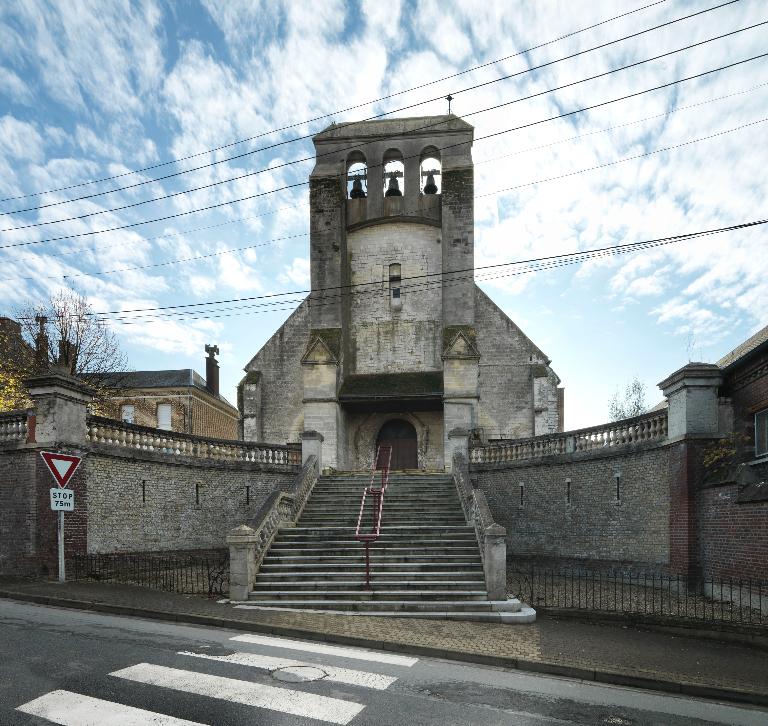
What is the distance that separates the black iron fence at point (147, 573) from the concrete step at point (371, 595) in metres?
1.11

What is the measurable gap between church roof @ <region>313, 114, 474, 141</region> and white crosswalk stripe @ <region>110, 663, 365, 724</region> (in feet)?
77.3

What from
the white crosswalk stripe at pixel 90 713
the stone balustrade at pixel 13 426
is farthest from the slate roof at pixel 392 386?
the white crosswalk stripe at pixel 90 713

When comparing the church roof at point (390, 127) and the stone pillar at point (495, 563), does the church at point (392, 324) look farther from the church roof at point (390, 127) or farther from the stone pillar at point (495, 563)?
the stone pillar at point (495, 563)

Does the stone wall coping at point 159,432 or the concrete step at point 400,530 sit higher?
the stone wall coping at point 159,432

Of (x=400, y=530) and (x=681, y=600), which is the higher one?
(x=400, y=530)

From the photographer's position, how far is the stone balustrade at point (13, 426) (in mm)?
14133

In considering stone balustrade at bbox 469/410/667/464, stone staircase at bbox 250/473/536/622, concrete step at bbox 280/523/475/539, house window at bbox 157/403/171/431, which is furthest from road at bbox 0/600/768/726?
house window at bbox 157/403/171/431

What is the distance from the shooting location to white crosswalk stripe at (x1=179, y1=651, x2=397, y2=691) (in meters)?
6.88

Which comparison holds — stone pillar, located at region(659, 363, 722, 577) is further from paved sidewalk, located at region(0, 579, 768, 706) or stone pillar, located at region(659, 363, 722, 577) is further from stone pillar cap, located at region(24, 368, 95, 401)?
stone pillar cap, located at region(24, 368, 95, 401)

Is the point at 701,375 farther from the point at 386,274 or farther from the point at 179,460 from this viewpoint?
the point at 386,274

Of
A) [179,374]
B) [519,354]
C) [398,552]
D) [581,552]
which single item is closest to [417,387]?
[519,354]

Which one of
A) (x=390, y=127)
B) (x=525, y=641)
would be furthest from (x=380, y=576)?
(x=390, y=127)

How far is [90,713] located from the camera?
560 centimetres

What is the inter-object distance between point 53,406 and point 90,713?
9.66 metres
